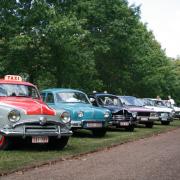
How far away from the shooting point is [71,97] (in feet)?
58.7

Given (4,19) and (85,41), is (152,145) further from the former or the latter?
(85,41)

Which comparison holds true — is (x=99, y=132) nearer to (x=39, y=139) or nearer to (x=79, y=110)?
(x=79, y=110)

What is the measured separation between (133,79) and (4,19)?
22.5m

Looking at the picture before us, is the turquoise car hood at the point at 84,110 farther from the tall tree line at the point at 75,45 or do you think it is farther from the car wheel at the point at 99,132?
the tall tree line at the point at 75,45

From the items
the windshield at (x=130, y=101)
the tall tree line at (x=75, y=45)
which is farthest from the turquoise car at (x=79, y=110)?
the tall tree line at (x=75, y=45)

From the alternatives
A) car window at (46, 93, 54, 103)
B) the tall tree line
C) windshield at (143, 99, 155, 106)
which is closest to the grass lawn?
car window at (46, 93, 54, 103)

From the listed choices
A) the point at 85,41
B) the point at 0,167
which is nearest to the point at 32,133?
the point at 0,167

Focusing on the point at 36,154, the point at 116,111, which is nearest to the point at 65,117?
the point at 36,154

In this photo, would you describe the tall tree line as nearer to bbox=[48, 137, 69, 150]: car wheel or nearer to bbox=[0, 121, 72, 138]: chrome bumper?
bbox=[48, 137, 69, 150]: car wheel

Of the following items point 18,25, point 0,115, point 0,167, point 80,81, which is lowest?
point 0,167

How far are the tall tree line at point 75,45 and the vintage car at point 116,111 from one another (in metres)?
7.18

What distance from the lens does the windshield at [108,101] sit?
21469 millimetres

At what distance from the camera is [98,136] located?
1769cm

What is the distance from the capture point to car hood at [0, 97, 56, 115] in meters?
12.3
